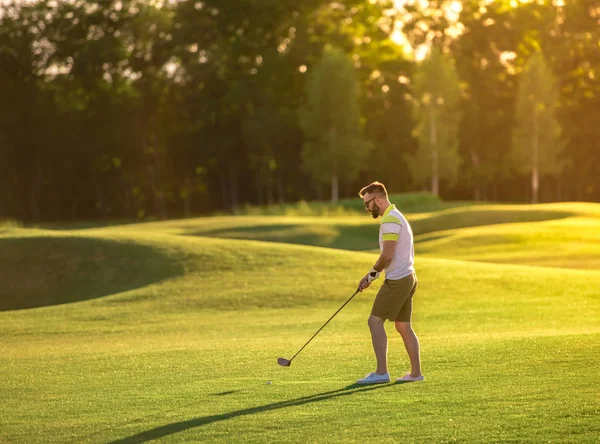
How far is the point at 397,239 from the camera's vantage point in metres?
10.7

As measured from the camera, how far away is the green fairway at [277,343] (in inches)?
368

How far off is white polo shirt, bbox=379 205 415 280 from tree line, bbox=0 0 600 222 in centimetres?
5912

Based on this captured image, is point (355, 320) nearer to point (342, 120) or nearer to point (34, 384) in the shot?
point (34, 384)

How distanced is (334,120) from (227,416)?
60.4 metres

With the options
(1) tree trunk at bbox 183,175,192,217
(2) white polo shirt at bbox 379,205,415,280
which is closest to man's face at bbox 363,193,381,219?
(2) white polo shirt at bbox 379,205,415,280

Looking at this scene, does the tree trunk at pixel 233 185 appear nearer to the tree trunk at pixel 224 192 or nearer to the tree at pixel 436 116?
the tree trunk at pixel 224 192

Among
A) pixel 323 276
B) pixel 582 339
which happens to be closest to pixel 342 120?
pixel 323 276

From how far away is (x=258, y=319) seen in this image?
20812mm

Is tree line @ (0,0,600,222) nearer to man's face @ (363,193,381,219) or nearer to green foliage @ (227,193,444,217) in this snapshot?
green foliage @ (227,193,444,217)

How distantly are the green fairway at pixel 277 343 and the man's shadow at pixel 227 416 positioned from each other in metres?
0.03

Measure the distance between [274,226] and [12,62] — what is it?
130ft

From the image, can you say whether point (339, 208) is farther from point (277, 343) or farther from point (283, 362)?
point (283, 362)

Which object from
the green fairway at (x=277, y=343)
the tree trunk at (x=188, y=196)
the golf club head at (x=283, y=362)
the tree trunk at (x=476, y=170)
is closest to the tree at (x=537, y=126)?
the tree trunk at (x=476, y=170)

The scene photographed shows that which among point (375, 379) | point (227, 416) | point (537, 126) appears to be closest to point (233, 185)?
point (537, 126)
